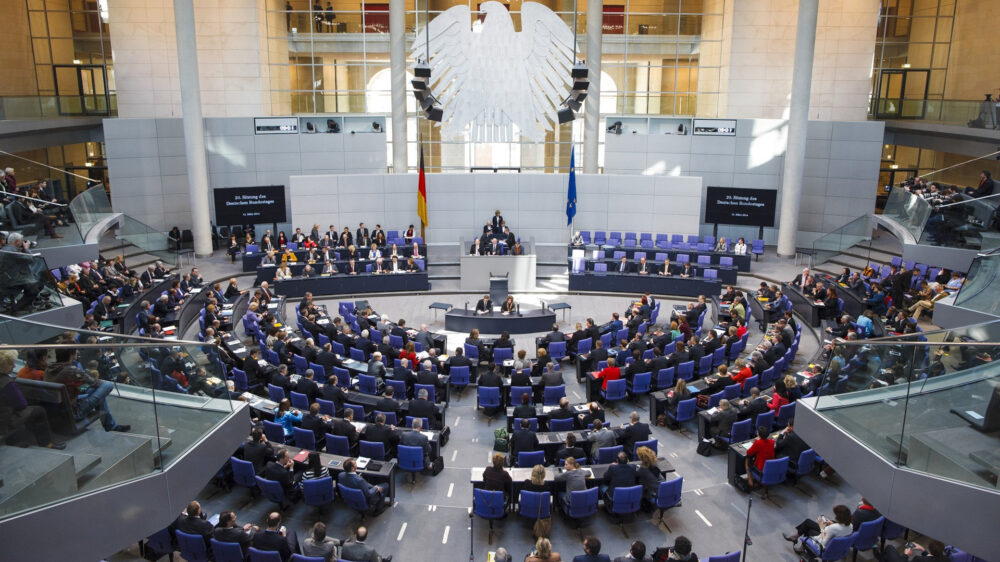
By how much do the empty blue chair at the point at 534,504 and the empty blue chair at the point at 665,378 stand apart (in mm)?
4713

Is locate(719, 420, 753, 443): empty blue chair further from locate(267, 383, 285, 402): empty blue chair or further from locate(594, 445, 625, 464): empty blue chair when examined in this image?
locate(267, 383, 285, 402): empty blue chair

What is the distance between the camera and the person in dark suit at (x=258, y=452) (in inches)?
398

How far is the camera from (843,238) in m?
22.2

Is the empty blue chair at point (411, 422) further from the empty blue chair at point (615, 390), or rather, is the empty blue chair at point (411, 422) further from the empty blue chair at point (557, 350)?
the empty blue chair at point (557, 350)

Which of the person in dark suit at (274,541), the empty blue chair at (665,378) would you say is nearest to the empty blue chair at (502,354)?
the empty blue chair at (665,378)

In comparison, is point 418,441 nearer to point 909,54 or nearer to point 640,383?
point 640,383

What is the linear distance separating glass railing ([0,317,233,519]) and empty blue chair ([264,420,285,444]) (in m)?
3.14

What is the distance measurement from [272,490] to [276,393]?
3122 mm

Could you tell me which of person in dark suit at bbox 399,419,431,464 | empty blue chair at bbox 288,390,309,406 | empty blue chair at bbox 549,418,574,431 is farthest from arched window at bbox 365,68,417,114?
person in dark suit at bbox 399,419,431,464

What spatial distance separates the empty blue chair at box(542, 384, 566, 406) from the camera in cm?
1284

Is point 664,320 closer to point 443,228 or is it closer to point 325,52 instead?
point 443,228

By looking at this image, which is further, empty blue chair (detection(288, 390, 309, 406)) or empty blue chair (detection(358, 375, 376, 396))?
empty blue chair (detection(358, 375, 376, 396))

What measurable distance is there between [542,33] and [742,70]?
9310 millimetres

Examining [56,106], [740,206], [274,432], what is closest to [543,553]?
[274,432]
